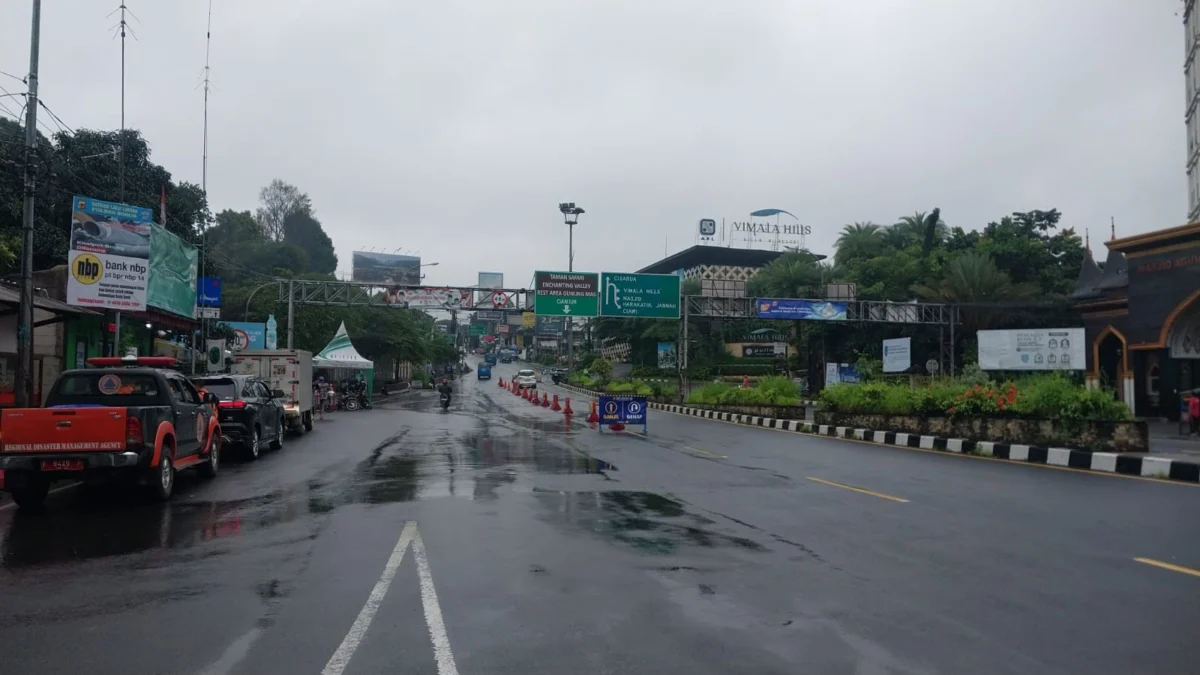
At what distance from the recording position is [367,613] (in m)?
5.93

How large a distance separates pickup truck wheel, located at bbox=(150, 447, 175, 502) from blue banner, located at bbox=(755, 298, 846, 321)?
124 ft

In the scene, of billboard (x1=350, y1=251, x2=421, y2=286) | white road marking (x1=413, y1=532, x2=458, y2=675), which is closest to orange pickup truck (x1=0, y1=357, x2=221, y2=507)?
white road marking (x1=413, y1=532, x2=458, y2=675)

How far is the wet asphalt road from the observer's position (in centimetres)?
513

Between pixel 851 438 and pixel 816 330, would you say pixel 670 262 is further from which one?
pixel 851 438

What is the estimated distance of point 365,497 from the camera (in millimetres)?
11602

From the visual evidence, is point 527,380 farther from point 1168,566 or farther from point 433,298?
point 1168,566

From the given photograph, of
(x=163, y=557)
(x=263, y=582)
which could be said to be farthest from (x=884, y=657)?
(x=163, y=557)

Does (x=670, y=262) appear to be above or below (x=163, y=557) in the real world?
above

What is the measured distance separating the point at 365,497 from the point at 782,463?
813 cm

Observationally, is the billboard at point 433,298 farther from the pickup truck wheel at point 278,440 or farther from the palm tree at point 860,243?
the palm tree at point 860,243

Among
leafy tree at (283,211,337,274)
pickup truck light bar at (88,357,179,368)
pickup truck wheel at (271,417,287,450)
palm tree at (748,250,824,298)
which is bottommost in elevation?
pickup truck wheel at (271,417,287,450)

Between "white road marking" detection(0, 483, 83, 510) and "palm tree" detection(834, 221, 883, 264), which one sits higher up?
"palm tree" detection(834, 221, 883, 264)

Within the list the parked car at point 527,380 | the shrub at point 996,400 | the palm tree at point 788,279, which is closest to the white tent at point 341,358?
the parked car at point 527,380

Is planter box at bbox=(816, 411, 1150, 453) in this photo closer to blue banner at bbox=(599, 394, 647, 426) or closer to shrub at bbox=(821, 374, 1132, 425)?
shrub at bbox=(821, 374, 1132, 425)
